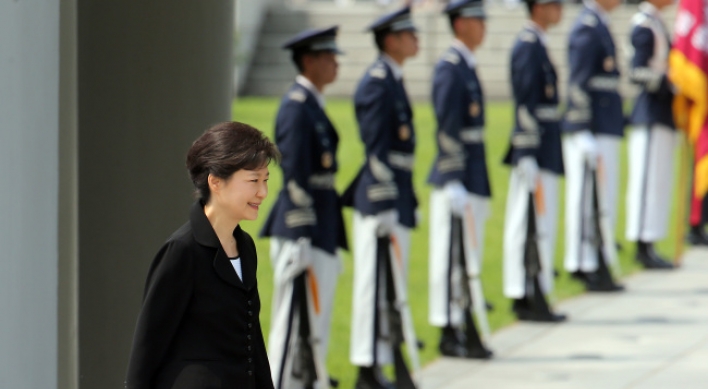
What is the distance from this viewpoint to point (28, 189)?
3557 mm

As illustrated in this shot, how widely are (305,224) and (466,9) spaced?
236 centimetres

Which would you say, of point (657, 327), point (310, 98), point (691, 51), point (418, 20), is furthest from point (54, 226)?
point (418, 20)

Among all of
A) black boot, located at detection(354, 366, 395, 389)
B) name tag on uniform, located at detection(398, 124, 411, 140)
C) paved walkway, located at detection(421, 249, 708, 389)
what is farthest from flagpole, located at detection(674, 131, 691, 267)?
black boot, located at detection(354, 366, 395, 389)

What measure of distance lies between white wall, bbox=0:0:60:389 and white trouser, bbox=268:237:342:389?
2.93 metres

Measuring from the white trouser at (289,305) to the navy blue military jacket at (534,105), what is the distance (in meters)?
2.60

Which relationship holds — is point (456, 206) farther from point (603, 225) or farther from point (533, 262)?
point (603, 225)

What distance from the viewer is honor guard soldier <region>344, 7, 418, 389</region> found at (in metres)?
7.12

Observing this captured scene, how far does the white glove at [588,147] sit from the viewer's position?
402 inches

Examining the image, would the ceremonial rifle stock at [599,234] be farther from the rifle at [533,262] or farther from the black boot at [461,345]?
the black boot at [461,345]

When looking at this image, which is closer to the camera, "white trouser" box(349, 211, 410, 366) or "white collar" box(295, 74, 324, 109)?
"white collar" box(295, 74, 324, 109)

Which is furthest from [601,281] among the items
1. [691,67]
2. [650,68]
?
[691,67]

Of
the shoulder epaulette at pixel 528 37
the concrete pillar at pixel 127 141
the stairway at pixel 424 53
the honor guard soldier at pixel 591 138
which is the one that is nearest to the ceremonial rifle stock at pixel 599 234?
the honor guard soldier at pixel 591 138

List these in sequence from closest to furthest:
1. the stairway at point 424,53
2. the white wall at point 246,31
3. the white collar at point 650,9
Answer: the white collar at point 650,9, the white wall at point 246,31, the stairway at point 424,53

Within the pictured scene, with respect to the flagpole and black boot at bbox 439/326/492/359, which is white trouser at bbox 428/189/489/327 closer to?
black boot at bbox 439/326/492/359
